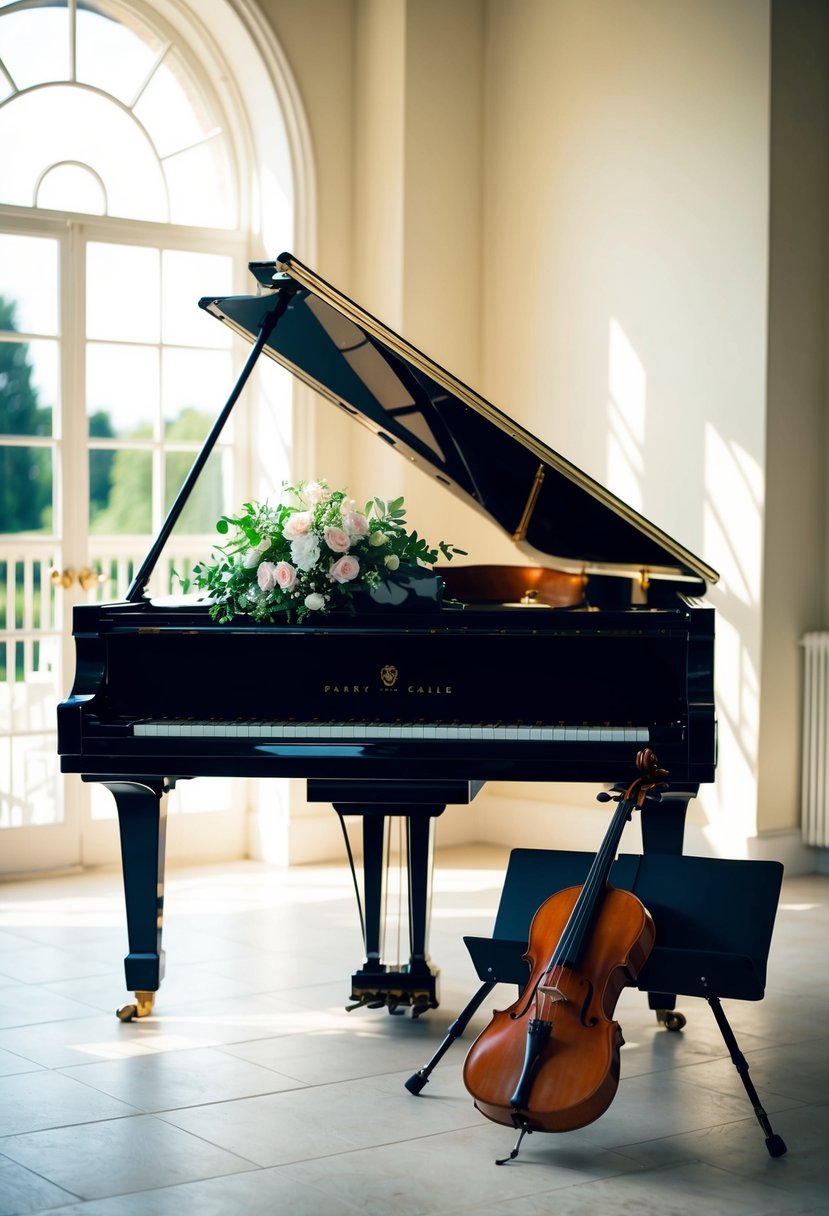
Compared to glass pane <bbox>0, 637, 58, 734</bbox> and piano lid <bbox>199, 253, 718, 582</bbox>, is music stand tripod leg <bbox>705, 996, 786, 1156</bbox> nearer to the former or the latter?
piano lid <bbox>199, 253, 718, 582</bbox>

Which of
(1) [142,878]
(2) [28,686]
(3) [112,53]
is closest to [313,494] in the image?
(1) [142,878]

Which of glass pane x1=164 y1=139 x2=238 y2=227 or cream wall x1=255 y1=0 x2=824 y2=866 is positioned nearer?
cream wall x1=255 y1=0 x2=824 y2=866

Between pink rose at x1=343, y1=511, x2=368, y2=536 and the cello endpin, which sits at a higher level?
pink rose at x1=343, y1=511, x2=368, y2=536

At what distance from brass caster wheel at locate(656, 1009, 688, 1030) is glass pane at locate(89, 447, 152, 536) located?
128 inches

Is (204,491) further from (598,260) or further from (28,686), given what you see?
(598,260)

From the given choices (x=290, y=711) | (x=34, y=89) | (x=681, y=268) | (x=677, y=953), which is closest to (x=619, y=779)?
(x=677, y=953)

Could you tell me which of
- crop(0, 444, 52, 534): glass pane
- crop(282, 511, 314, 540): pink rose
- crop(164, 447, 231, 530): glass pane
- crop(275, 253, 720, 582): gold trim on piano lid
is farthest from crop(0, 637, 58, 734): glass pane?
crop(275, 253, 720, 582): gold trim on piano lid

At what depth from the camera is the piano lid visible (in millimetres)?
3914

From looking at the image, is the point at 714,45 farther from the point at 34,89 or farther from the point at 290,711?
the point at 290,711

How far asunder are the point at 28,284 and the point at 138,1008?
318 centimetres

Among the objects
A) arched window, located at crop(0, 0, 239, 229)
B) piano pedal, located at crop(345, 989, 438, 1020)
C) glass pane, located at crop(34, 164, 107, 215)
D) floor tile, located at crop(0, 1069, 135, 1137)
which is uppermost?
arched window, located at crop(0, 0, 239, 229)

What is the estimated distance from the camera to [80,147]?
246 inches

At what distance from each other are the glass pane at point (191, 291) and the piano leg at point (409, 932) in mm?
3053

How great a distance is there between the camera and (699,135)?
6027mm
